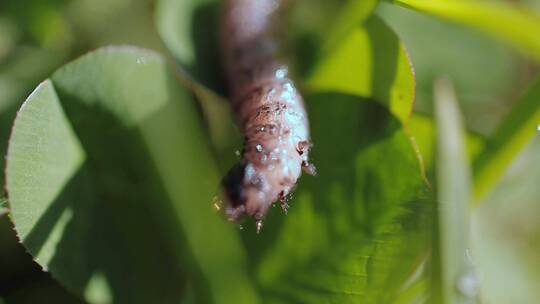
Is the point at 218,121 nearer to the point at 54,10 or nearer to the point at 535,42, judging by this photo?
the point at 54,10

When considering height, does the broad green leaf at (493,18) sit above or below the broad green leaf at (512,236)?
above

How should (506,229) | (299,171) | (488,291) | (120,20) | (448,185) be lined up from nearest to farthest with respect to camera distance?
(448,185) < (299,171) < (488,291) < (506,229) < (120,20)

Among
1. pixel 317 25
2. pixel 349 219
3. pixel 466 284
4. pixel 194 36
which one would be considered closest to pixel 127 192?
pixel 349 219

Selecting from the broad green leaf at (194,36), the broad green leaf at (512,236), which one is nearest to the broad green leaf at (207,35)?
the broad green leaf at (194,36)

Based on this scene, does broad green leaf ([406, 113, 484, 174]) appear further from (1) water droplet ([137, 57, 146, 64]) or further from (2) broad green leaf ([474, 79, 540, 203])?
(1) water droplet ([137, 57, 146, 64])

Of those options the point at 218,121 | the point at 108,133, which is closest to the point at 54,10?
the point at 218,121

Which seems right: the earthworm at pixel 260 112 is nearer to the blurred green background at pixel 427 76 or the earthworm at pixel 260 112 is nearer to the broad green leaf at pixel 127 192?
the broad green leaf at pixel 127 192

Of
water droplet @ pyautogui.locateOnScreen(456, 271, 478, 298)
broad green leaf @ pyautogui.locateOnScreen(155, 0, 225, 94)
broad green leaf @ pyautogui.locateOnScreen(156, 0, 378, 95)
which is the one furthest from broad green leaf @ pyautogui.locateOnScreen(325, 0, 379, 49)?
water droplet @ pyautogui.locateOnScreen(456, 271, 478, 298)

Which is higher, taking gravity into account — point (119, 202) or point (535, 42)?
point (535, 42)
